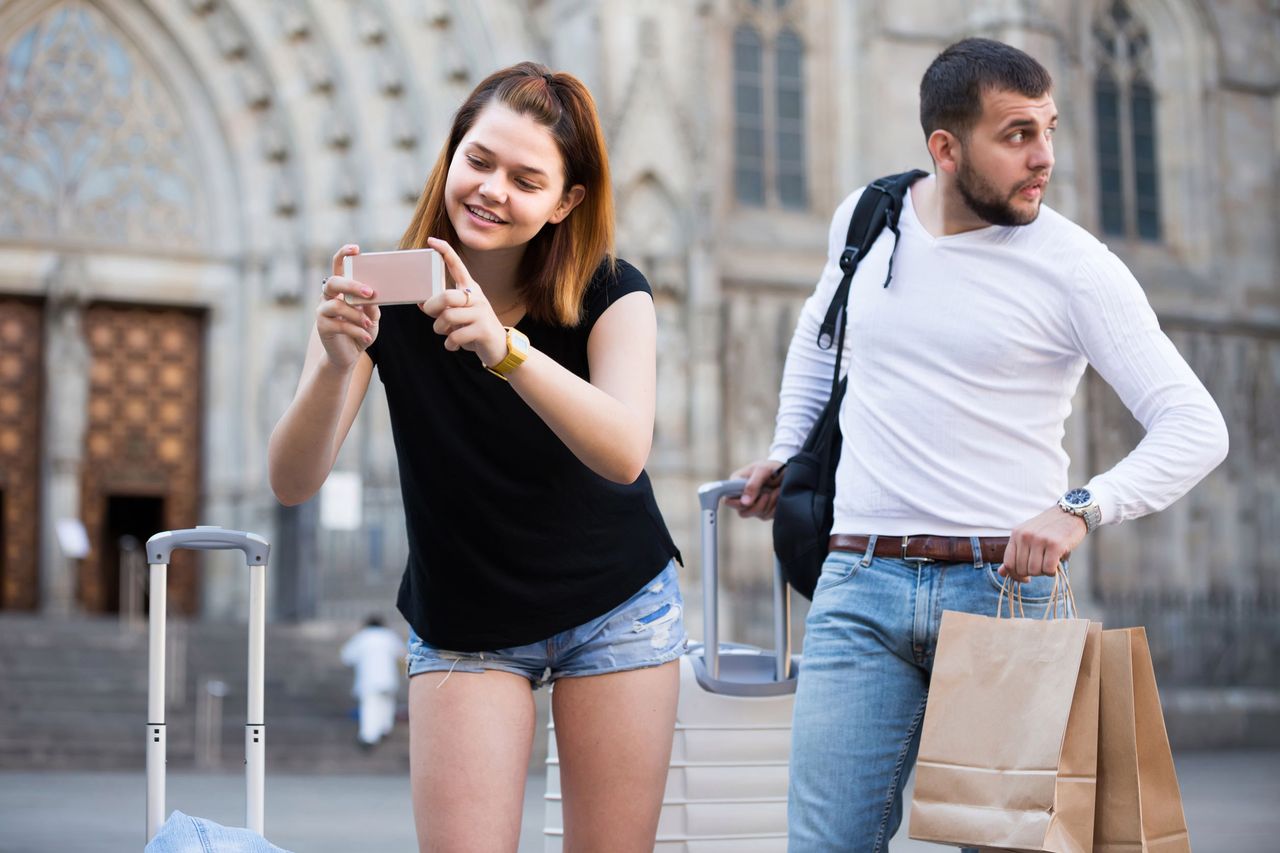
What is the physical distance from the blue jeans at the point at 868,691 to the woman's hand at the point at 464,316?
103 centimetres

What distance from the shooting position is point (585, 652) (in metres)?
2.59

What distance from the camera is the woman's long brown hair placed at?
2.49 metres

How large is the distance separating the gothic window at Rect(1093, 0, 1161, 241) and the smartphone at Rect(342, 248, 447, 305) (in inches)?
782

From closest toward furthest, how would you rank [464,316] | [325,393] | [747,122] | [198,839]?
[464,316] < [325,393] < [198,839] < [747,122]

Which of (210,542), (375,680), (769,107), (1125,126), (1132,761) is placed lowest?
(375,680)

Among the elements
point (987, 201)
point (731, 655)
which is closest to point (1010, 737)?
point (987, 201)

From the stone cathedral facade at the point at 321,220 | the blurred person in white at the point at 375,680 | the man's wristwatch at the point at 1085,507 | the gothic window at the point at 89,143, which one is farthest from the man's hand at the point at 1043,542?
the gothic window at the point at 89,143

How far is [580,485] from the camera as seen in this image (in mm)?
2574

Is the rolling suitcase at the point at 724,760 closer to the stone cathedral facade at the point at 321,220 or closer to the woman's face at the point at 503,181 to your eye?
the woman's face at the point at 503,181

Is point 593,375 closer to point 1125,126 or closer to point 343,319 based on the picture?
point 343,319

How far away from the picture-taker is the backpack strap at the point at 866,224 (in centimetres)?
315

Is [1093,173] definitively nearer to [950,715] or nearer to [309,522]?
[309,522]

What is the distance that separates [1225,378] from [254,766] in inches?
773

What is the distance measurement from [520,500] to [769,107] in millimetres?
17014
